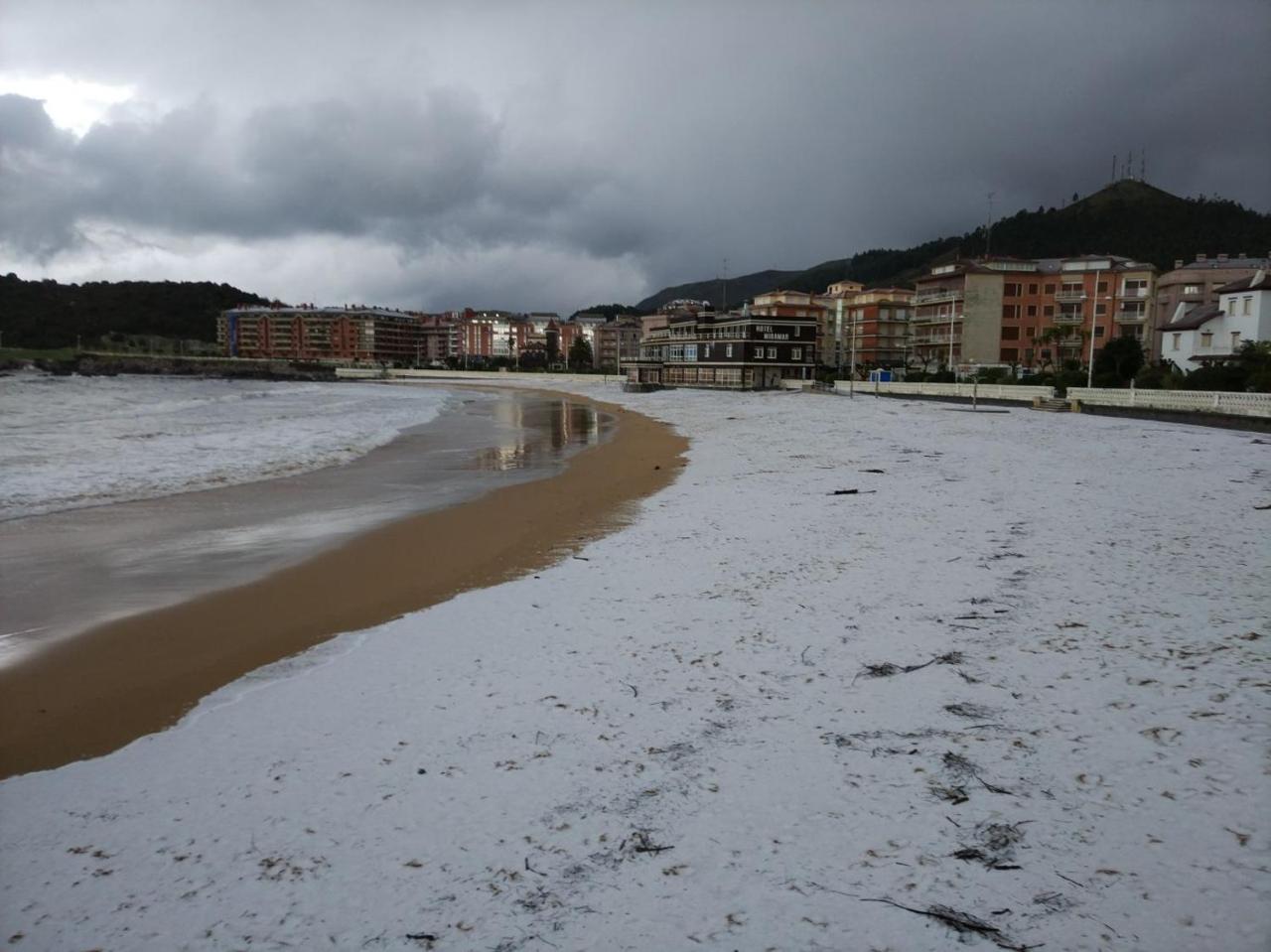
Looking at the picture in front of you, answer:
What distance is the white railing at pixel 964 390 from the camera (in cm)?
4094

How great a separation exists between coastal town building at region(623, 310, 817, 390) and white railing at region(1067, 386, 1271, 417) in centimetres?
4388

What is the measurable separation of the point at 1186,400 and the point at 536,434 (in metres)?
25.4

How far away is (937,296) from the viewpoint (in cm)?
8319

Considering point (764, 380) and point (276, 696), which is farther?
point (764, 380)

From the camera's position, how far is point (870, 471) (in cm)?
1578

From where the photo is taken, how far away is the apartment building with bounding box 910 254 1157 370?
7225 cm

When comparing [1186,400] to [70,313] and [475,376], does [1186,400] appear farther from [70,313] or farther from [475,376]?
[70,313]

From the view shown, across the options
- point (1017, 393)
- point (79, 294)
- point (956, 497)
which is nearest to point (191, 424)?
point (956, 497)

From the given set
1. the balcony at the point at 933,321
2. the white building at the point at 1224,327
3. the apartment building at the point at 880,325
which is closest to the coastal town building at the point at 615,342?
the apartment building at the point at 880,325

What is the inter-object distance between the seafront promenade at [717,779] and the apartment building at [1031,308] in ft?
244

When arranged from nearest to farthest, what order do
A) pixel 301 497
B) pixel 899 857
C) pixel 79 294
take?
1. pixel 899 857
2. pixel 301 497
3. pixel 79 294

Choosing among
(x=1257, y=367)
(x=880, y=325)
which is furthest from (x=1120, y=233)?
(x=1257, y=367)

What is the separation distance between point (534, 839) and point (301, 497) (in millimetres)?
12764

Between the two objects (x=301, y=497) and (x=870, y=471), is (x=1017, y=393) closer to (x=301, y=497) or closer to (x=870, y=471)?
(x=870, y=471)
